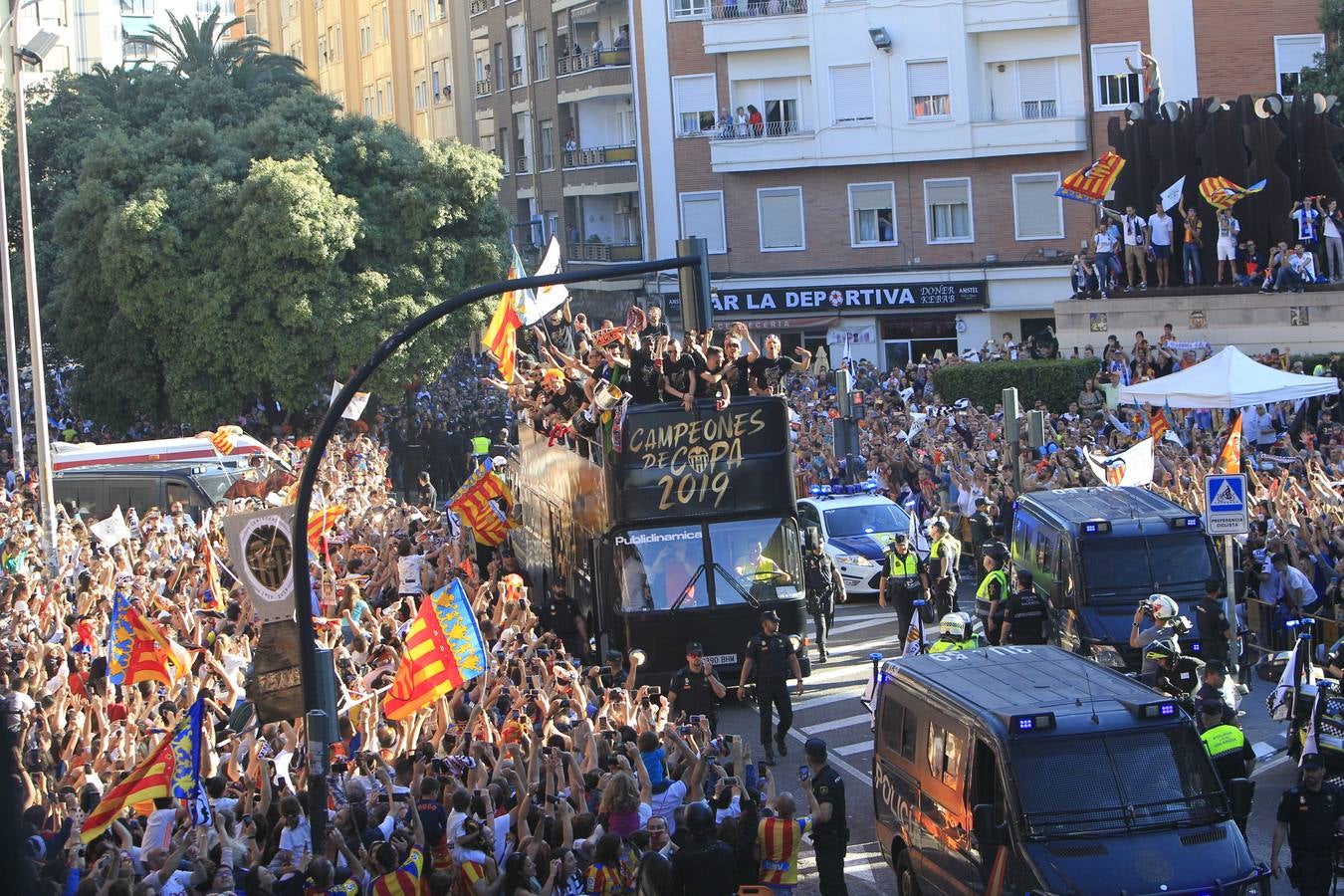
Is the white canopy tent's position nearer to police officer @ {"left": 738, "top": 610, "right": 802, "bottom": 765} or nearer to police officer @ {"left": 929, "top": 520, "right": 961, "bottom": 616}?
police officer @ {"left": 929, "top": 520, "right": 961, "bottom": 616}

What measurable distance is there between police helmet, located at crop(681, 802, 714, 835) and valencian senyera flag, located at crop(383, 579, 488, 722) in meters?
3.63

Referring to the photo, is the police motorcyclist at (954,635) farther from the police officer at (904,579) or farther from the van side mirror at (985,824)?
the van side mirror at (985,824)

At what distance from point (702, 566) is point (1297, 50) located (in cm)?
3603

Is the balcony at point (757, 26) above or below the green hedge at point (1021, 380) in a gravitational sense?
above

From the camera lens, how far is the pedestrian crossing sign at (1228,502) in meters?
17.5

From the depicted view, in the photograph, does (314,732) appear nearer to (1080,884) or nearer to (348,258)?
(1080,884)

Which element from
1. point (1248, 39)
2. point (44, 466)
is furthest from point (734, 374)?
point (1248, 39)

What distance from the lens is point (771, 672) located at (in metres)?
15.9

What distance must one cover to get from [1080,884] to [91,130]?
1579 inches

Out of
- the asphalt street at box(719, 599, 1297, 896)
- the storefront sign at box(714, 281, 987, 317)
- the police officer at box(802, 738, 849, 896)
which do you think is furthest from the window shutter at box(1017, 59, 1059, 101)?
the police officer at box(802, 738, 849, 896)

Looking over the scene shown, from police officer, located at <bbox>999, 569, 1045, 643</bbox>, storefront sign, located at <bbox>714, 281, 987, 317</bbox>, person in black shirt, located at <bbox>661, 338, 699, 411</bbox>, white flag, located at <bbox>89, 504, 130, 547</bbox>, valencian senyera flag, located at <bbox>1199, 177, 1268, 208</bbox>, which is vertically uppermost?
valencian senyera flag, located at <bbox>1199, 177, 1268, 208</bbox>

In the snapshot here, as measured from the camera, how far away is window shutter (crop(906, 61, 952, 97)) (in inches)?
1977

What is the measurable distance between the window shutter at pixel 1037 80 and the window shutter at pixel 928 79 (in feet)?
6.76

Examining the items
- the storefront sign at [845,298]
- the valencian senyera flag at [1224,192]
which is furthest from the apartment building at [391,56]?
the valencian senyera flag at [1224,192]
